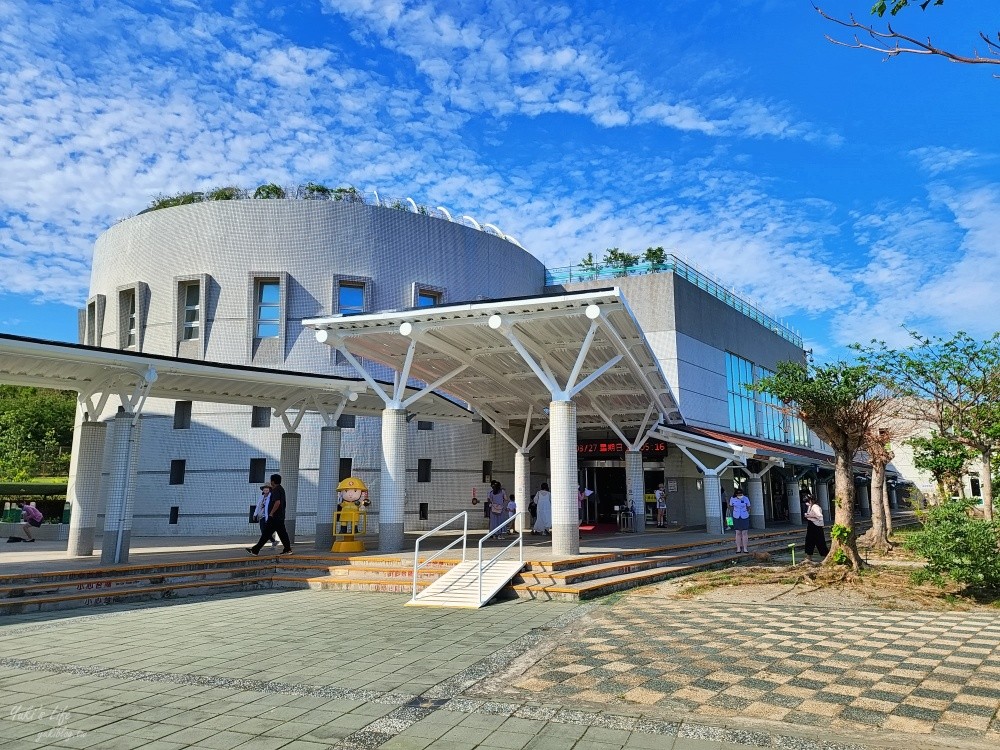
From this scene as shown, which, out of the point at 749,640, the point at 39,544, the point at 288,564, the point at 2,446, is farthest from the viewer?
the point at 2,446

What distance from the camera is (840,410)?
11.9 meters

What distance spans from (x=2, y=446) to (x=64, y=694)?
37.2m

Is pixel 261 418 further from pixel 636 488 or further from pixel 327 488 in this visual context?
pixel 636 488

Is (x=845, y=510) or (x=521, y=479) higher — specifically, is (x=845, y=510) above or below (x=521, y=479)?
below

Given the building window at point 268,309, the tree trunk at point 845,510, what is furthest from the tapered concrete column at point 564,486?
the building window at point 268,309

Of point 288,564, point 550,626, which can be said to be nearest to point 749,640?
point 550,626

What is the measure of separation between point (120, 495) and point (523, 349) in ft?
27.0

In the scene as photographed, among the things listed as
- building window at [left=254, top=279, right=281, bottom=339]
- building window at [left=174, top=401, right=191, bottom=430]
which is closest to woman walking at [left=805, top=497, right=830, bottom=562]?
building window at [left=254, top=279, right=281, bottom=339]

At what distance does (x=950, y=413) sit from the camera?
1633 cm

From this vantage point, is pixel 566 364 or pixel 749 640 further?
pixel 566 364

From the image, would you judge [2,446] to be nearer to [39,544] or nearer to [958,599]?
[39,544]

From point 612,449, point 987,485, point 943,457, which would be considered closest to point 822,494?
point 612,449

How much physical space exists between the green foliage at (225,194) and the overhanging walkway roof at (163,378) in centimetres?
1252

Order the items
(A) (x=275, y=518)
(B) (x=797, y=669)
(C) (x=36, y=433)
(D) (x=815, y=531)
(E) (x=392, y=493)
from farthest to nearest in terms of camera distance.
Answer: (C) (x=36, y=433) < (E) (x=392, y=493) < (D) (x=815, y=531) < (A) (x=275, y=518) < (B) (x=797, y=669)
